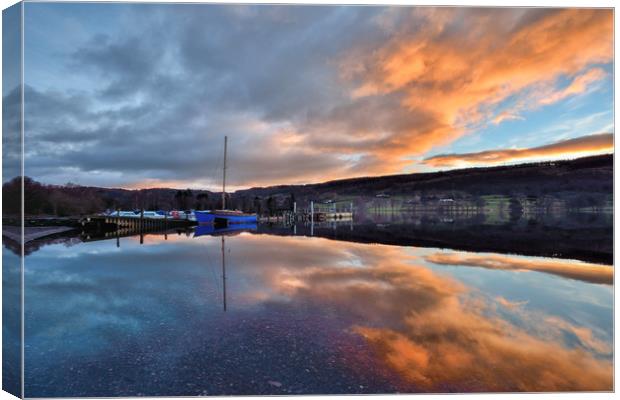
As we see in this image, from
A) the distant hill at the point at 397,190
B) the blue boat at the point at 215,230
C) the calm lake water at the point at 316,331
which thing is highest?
the distant hill at the point at 397,190

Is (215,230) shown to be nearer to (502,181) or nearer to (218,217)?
(218,217)

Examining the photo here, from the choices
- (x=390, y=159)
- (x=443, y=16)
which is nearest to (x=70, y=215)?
(x=390, y=159)

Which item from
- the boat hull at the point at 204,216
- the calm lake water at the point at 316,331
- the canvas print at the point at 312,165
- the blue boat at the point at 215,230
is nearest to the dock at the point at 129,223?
the boat hull at the point at 204,216

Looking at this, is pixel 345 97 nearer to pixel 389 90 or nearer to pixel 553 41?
pixel 389 90

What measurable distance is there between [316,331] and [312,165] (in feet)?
37.4

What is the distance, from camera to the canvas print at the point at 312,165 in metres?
4.43

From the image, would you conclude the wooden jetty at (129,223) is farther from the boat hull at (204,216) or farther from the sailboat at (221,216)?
the sailboat at (221,216)

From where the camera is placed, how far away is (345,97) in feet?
38.5

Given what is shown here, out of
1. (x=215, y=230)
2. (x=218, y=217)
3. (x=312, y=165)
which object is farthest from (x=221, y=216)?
(x=312, y=165)

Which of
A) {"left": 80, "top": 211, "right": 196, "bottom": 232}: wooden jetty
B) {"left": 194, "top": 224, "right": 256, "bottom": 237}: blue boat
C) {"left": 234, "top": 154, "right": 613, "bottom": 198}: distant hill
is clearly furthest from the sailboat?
{"left": 234, "top": 154, "right": 613, "bottom": 198}: distant hill

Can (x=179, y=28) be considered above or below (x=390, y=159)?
above

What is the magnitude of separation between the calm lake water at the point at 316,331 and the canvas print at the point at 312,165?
4 cm

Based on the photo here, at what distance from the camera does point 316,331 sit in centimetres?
562

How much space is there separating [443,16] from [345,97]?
5.54 m
